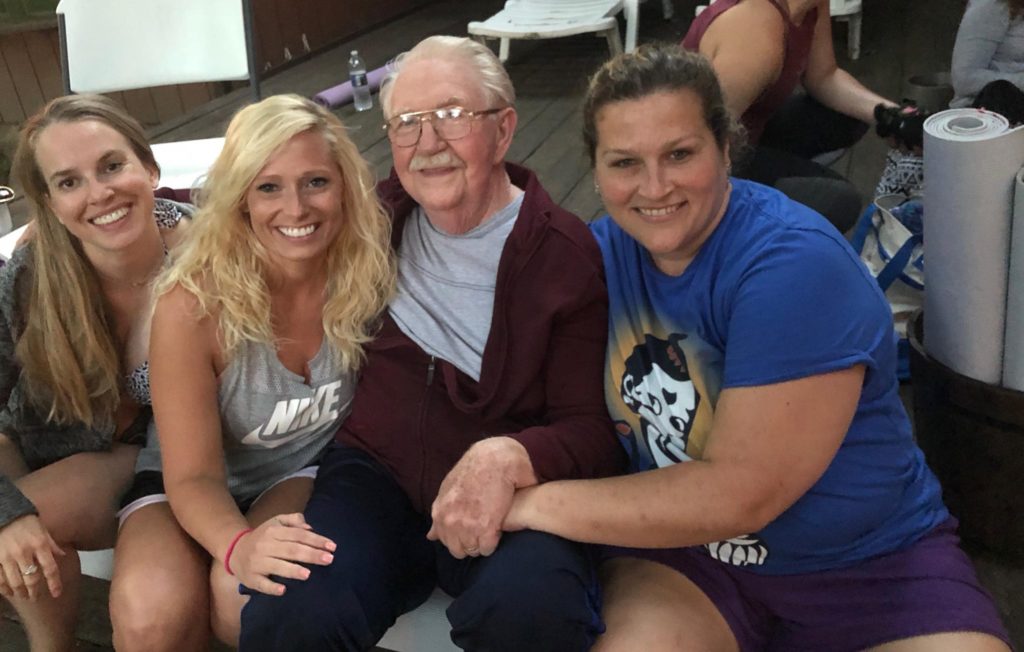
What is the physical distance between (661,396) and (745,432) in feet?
0.58

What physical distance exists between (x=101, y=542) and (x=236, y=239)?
628 millimetres

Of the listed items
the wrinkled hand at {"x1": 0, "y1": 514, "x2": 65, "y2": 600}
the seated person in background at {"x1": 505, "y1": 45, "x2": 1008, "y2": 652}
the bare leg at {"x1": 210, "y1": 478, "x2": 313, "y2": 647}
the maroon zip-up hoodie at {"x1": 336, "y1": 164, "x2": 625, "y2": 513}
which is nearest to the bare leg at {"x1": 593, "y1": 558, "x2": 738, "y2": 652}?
the seated person in background at {"x1": 505, "y1": 45, "x2": 1008, "y2": 652}

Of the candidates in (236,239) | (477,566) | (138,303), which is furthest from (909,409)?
(138,303)

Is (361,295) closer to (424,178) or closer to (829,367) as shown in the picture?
(424,178)

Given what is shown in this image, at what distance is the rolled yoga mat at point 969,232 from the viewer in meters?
1.35

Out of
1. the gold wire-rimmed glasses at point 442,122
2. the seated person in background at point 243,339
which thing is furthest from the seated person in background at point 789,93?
the seated person in background at point 243,339

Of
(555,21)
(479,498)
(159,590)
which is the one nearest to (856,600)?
(479,498)

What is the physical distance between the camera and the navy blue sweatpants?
1.11m

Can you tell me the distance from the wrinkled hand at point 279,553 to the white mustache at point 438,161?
1.85 feet

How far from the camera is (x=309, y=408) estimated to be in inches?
56.6

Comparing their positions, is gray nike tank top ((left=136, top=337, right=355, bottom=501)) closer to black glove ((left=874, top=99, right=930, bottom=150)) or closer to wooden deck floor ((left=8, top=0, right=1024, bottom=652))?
wooden deck floor ((left=8, top=0, right=1024, bottom=652))

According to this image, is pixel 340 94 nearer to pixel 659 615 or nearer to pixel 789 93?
pixel 789 93

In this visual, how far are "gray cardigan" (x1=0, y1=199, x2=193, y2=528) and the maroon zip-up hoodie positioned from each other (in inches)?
22.9

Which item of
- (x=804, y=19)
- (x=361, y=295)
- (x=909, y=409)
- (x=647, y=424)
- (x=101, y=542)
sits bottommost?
(x=909, y=409)
